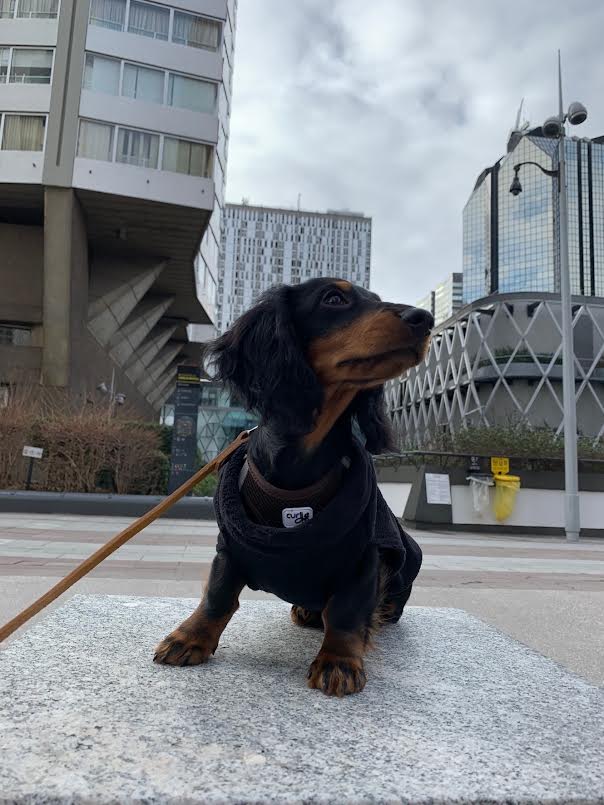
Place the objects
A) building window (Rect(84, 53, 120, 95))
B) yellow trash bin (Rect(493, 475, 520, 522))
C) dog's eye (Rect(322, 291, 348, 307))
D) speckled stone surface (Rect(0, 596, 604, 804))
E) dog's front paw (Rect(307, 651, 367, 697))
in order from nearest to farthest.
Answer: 1. speckled stone surface (Rect(0, 596, 604, 804))
2. dog's front paw (Rect(307, 651, 367, 697))
3. dog's eye (Rect(322, 291, 348, 307))
4. yellow trash bin (Rect(493, 475, 520, 522))
5. building window (Rect(84, 53, 120, 95))

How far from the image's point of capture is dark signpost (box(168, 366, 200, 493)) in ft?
48.5

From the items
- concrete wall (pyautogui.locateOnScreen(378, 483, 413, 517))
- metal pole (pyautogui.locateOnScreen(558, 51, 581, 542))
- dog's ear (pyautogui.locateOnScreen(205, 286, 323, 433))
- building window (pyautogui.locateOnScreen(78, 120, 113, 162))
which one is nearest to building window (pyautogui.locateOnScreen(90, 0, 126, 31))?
building window (pyautogui.locateOnScreen(78, 120, 113, 162))

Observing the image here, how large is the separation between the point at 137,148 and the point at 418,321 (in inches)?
953

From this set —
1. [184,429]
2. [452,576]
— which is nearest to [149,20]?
[184,429]

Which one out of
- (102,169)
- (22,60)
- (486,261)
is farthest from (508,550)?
(486,261)

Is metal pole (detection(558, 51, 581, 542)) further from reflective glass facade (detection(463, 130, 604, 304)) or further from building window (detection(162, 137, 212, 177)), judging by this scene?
building window (detection(162, 137, 212, 177))

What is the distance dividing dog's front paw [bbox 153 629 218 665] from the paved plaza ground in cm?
144

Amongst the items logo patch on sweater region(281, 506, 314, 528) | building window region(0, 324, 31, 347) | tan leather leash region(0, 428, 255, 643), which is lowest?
tan leather leash region(0, 428, 255, 643)

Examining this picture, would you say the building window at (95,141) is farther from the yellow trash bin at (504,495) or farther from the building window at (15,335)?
the yellow trash bin at (504,495)

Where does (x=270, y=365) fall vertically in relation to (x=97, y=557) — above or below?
A: above

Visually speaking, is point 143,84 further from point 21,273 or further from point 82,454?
point 82,454

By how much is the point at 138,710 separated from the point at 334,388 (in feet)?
3.26

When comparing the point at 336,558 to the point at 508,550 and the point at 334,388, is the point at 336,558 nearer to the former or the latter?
the point at 334,388

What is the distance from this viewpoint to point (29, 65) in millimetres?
22938
